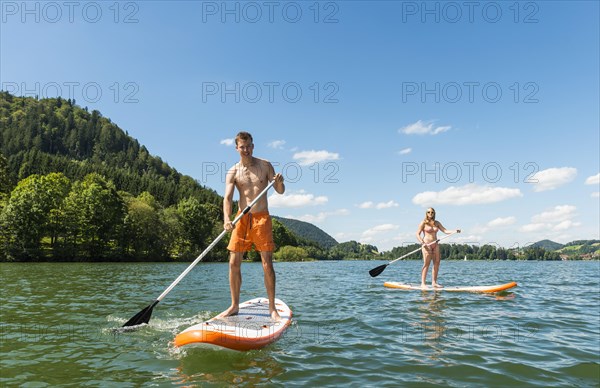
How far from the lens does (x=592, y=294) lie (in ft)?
51.6

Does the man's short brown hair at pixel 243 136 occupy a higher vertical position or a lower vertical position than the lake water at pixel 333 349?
higher

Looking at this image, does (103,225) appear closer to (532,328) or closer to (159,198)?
(159,198)

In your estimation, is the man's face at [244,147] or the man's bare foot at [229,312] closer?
the man's face at [244,147]

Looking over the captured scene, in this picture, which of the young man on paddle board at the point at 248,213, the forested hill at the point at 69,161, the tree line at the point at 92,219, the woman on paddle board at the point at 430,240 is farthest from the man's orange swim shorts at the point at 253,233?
the forested hill at the point at 69,161

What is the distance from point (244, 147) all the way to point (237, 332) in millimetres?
3489

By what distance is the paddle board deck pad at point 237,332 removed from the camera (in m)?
6.20

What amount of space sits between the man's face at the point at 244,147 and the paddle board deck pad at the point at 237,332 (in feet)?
10.8

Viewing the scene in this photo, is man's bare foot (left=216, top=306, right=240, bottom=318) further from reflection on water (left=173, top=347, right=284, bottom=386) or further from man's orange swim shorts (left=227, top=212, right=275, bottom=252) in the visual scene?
reflection on water (left=173, top=347, right=284, bottom=386)

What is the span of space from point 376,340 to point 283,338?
178cm

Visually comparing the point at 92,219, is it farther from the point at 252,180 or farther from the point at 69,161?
the point at 69,161

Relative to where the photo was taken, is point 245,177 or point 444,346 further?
point 245,177

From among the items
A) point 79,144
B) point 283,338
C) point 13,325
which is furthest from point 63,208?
point 79,144

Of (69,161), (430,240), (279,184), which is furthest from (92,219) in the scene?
(69,161)

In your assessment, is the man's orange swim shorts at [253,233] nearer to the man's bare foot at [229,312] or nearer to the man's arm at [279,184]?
the man's arm at [279,184]
